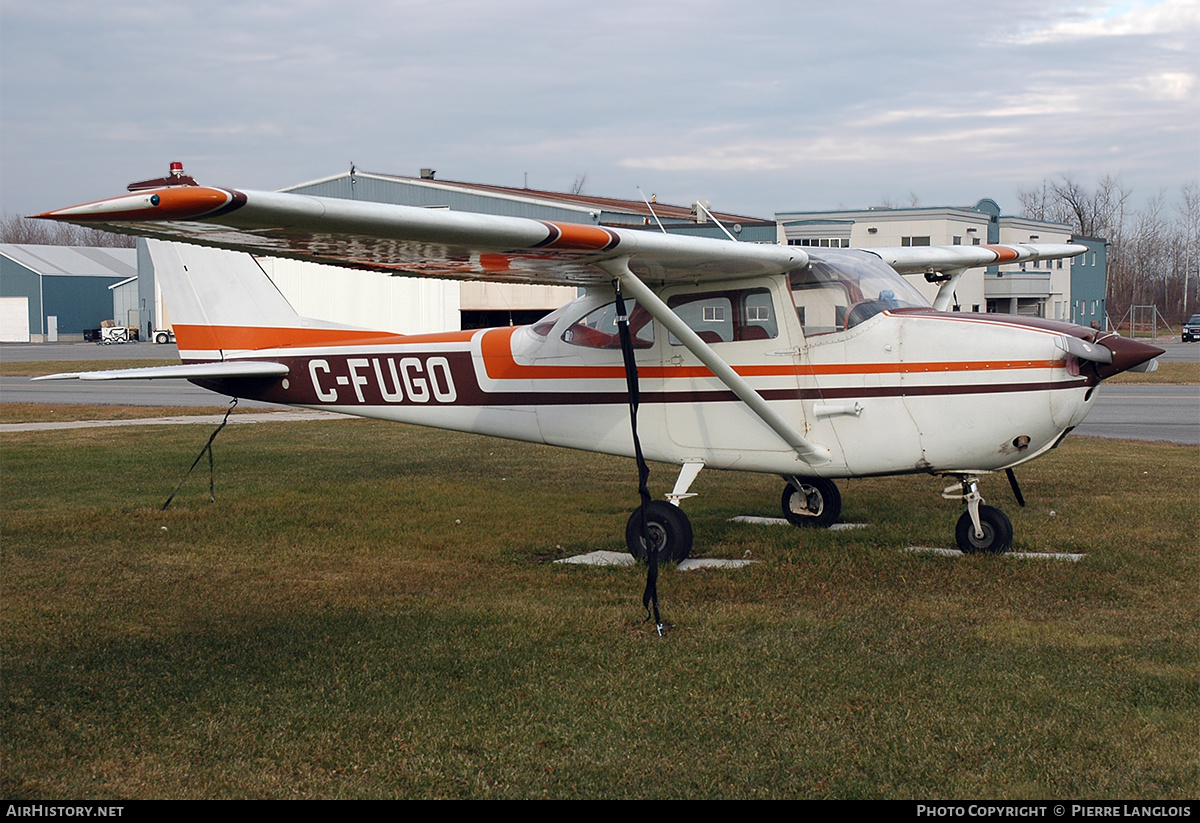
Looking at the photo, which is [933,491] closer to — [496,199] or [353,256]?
[353,256]

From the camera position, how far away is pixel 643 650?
5793 mm

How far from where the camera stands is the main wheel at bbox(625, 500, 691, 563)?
803 centimetres

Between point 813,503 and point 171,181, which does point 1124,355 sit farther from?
point 171,181

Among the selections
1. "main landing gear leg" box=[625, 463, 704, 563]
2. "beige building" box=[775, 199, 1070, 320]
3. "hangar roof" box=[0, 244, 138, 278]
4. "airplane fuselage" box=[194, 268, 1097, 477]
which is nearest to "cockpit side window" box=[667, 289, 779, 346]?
"airplane fuselage" box=[194, 268, 1097, 477]

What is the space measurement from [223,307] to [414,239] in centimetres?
505

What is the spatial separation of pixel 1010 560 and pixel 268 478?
848cm

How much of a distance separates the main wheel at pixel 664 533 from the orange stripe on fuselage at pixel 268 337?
2.96 m

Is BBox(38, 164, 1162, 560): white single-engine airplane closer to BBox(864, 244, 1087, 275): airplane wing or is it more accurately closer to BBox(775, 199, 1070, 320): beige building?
BBox(864, 244, 1087, 275): airplane wing

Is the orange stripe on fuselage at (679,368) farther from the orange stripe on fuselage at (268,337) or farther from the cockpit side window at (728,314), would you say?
the orange stripe on fuselage at (268,337)

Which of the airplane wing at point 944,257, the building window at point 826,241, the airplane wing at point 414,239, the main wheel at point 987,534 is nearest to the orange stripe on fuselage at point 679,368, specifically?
the airplane wing at point 414,239

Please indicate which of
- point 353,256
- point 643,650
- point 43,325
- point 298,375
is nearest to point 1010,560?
point 643,650

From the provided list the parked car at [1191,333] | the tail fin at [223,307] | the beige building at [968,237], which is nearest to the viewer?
the tail fin at [223,307]

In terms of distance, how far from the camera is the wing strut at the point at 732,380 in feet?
24.2

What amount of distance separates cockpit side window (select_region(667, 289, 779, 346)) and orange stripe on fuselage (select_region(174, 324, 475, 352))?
264 centimetres
